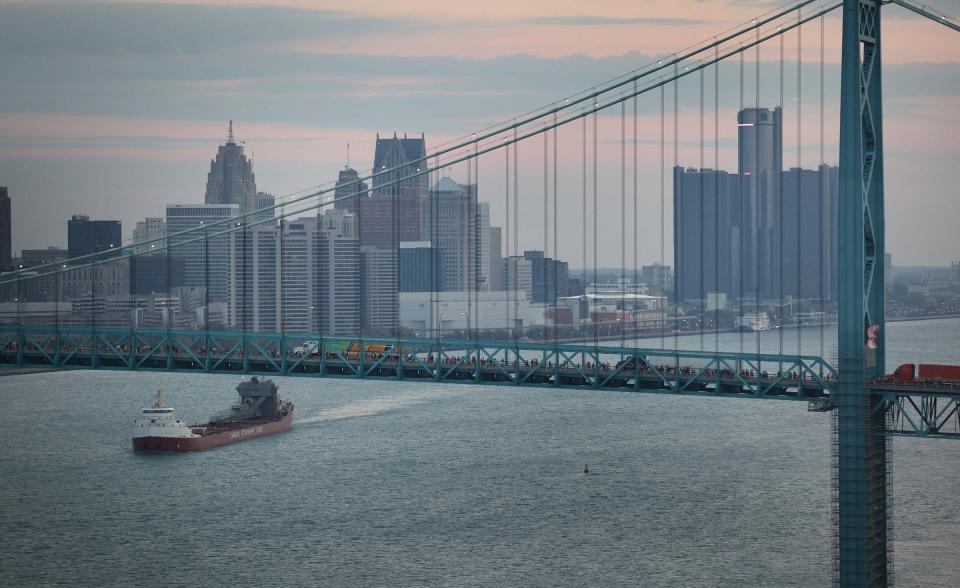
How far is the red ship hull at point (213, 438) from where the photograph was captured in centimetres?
5441

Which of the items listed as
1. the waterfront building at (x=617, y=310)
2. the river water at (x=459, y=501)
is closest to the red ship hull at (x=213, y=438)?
the river water at (x=459, y=501)

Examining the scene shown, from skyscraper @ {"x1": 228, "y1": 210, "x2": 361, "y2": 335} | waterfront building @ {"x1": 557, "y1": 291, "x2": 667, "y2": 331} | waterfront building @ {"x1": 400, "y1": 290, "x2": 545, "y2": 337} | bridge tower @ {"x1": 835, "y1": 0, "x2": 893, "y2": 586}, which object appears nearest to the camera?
bridge tower @ {"x1": 835, "y1": 0, "x2": 893, "y2": 586}

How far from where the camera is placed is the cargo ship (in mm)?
54625

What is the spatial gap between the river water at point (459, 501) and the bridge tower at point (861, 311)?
4568mm

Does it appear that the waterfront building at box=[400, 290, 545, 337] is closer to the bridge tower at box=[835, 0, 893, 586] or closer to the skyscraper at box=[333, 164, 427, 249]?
the skyscraper at box=[333, 164, 427, 249]

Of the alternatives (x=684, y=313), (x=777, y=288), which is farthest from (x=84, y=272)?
(x=777, y=288)

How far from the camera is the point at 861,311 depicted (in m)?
27.2

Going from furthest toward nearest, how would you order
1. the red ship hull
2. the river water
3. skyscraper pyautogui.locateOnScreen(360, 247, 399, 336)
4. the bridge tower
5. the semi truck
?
skyscraper pyautogui.locateOnScreen(360, 247, 399, 336) < the red ship hull < the river water < the semi truck < the bridge tower

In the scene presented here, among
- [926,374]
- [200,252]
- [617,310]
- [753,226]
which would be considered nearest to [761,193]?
[753,226]

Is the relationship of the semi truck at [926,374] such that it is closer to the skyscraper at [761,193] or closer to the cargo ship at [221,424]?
the cargo ship at [221,424]

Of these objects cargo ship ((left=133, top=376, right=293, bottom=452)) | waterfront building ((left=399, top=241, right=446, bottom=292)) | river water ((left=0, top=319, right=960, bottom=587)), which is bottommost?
river water ((left=0, top=319, right=960, bottom=587))

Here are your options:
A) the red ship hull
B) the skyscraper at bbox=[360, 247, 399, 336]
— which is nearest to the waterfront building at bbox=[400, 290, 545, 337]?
the skyscraper at bbox=[360, 247, 399, 336]

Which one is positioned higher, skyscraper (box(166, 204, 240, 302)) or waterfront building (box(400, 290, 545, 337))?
skyscraper (box(166, 204, 240, 302))

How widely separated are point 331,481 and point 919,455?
18409 mm
